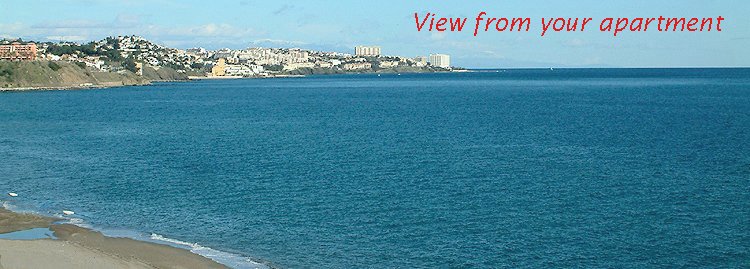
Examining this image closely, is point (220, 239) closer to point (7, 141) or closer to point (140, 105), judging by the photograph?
point (7, 141)

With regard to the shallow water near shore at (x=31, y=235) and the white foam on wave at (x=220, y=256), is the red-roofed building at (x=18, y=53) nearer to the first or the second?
the shallow water near shore at (x=31, y=235)

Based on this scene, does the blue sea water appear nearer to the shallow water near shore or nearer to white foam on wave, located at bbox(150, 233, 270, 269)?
white foam on wave, located at bbox(150, 233, 270, 269)

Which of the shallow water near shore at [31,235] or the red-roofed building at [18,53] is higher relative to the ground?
the red-roofed building at [18,53]

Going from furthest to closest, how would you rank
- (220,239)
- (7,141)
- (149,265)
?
(7,141) → (220,239) → (149,265)

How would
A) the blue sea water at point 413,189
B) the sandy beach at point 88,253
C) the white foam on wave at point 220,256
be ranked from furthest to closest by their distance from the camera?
the blue sea water at point 413,189 < the white foam on wave at point 220,256 < the sandy beach at point 88,253

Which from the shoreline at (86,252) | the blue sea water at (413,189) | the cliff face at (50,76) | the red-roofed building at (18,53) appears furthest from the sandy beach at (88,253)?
the red-roofed building at (18,53)

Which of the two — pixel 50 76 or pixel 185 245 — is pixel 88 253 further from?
pixel 50 76

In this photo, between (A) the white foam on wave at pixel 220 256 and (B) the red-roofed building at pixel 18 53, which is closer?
(A) the white foam on wave at pixel 220 256

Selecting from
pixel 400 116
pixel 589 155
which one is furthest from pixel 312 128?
pixel 589 155
